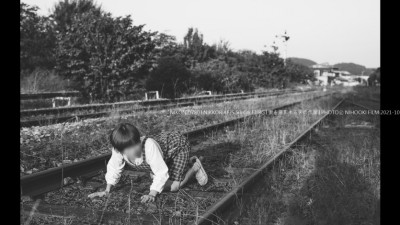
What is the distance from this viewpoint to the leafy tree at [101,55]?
1449 cm

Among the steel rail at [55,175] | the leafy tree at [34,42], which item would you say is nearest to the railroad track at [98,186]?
the steel rail at [55,175]

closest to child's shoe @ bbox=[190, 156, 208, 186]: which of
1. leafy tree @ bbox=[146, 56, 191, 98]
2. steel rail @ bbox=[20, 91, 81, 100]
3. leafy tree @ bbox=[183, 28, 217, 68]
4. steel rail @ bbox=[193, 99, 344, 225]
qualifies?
steel rail @ bbox=[193, 99, 344, 225]

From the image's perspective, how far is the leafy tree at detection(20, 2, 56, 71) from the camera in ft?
73.4

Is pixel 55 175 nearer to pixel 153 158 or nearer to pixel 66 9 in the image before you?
pixel 153 158

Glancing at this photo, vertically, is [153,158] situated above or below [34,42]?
below

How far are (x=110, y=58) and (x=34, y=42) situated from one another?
37.1ft

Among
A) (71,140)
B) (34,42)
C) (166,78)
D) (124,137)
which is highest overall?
(34,42)

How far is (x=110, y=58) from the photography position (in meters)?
14.9

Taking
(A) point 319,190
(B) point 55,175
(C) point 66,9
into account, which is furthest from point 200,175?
(C) point 66,9

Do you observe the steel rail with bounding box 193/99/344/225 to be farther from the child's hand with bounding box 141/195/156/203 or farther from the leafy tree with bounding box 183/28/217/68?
the leafy tree with bounding box 183/28/217/68

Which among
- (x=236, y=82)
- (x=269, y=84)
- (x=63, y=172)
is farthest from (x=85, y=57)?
(x=269, y=84)
